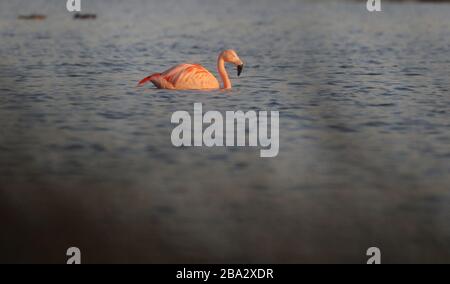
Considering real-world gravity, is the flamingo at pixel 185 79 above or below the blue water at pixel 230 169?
above

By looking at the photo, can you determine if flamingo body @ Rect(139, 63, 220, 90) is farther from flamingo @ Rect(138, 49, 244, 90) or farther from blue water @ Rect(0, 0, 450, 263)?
blue water @ Rect(0, 0, 450, 263)

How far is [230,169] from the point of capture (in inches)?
372

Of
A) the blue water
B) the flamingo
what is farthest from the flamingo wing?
the blue water

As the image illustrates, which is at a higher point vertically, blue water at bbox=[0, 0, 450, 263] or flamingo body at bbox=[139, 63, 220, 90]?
flamingo body at bbox=[139, 63, 220, 90]

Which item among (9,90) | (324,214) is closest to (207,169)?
(324,214)

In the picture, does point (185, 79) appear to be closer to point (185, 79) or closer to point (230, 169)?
point (185, 79)

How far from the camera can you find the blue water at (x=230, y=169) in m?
7.03

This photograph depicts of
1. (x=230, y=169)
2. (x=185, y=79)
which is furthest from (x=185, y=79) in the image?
(x=230, y=169)

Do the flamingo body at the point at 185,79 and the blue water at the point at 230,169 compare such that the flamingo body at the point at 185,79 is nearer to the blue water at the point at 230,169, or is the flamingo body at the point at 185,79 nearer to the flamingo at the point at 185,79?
the flamingo at the point at 185,79

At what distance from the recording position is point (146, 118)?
1275 cm

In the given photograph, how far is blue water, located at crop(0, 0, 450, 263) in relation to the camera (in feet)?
23.1

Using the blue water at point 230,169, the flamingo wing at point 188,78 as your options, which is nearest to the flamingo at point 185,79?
the flamingo wing at point 188,78

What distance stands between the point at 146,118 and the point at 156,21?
29.7 metres

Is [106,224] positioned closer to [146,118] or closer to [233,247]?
[233,247]
